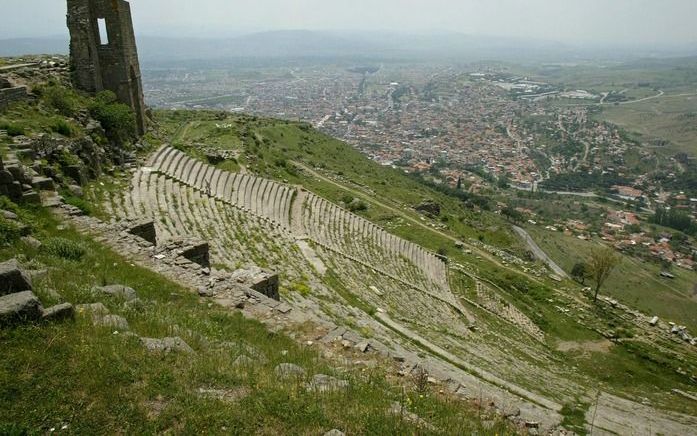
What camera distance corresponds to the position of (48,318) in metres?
6.83

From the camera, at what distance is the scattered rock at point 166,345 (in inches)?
287

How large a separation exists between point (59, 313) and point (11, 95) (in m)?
17.9

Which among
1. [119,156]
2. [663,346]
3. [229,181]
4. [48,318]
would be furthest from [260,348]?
[663,346]

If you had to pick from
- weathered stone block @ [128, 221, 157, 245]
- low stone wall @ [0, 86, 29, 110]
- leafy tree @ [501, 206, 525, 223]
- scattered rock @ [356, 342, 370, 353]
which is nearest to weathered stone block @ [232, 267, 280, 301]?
weathered stone block @ [128, 221, 157, 245]

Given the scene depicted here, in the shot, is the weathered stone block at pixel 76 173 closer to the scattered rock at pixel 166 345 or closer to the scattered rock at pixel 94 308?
the scattered rock at pixel 94 308

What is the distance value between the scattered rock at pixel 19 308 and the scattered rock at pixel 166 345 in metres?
1.62

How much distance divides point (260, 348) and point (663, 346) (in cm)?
2828

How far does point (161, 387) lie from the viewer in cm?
633

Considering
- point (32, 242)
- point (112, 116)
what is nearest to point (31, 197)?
point (32, 242)

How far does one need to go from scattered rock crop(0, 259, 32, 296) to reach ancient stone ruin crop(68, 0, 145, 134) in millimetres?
21367

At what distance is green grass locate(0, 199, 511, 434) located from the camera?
18.3ft

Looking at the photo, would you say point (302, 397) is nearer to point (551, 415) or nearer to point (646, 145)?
point (551, 415)

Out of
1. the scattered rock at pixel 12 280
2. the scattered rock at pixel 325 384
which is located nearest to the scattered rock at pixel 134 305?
the scattered rock at pixel 12 280

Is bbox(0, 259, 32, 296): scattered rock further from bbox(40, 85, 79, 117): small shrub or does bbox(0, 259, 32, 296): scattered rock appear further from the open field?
the open field
